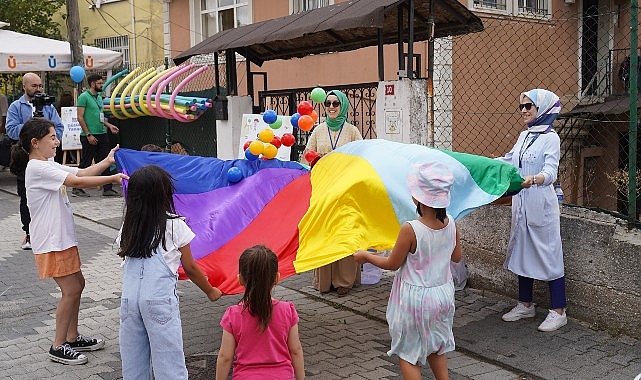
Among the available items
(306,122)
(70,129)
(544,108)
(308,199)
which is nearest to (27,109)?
(306,122)

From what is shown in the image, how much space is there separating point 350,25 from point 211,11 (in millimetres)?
12438

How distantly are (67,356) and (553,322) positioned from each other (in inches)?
151

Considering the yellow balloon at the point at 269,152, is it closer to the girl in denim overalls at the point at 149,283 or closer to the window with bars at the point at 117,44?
the girl in denim overalls at the point at 149,283

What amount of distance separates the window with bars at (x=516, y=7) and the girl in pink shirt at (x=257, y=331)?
9.72 meters

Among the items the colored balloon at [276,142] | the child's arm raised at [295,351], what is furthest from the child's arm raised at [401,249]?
the colored balloon at [276,142]

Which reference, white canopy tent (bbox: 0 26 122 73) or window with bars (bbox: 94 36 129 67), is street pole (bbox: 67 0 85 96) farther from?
window with bars (bbox: 94 36 129 67)

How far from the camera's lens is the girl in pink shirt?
354 centimetres

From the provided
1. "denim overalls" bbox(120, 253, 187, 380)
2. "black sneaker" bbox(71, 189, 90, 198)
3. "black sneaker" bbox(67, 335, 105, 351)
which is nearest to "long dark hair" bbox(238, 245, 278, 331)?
"denim overalls" bbox(120, 253, 187, 380)

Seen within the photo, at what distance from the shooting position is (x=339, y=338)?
5.93m

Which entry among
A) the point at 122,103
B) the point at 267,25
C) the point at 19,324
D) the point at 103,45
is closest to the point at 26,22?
the point at 103,45

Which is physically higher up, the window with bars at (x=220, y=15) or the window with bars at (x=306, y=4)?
the window with bars at (x=220, y=15)

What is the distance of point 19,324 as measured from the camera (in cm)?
643

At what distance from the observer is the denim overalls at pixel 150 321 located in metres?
3.86

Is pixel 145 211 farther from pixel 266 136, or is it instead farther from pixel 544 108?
pixel 544 108
